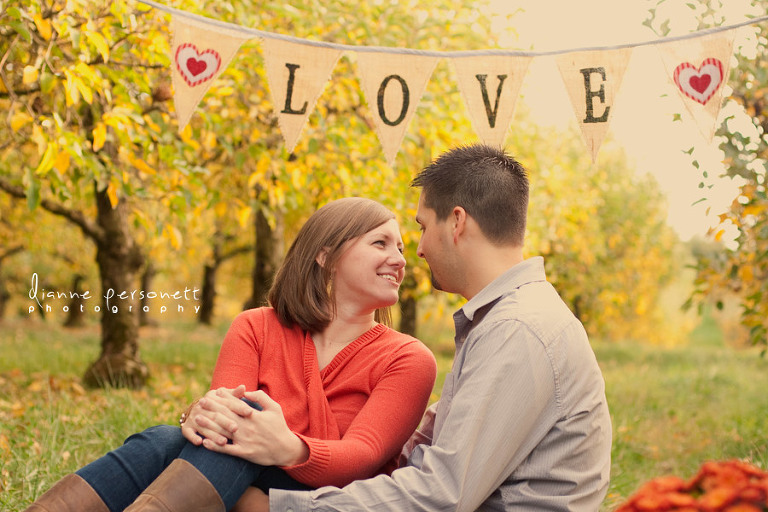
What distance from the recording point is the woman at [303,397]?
2.10 metres

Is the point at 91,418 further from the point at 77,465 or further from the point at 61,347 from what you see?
the point at 61,347

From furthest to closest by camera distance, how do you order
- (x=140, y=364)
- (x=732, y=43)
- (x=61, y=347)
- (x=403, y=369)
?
1. (x=61, y=347)
2. (x=140, y=364)
3. (x=732, y=43)
4. (x=403, y=369)

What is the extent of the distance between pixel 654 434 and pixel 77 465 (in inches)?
173

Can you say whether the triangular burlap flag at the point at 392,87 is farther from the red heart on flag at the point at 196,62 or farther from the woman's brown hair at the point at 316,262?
the woman's brown hair at the point at 316,262

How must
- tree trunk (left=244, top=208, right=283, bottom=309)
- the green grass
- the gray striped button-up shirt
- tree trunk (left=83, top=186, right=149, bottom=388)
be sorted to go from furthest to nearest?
tree trunk (left=244, top=208, right=283, bottom=309)
tree trunk (left=83, top=186, right=149, bottom=388)
the green grass
the gray striped button-up shirt

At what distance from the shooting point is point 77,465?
362cm

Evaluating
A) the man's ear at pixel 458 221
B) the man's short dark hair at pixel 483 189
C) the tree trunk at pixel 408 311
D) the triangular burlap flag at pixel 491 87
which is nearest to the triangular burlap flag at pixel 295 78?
the triangular burlap flag at pixel 491 87

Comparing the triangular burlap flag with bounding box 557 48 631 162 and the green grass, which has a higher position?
the triangular burlap flag with bounding box 557 48 631 162

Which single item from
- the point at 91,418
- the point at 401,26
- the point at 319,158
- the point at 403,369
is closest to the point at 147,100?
the point at 319,158

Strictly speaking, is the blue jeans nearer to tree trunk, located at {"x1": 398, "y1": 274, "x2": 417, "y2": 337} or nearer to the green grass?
the green grass

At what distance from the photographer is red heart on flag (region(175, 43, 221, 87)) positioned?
11.0ft

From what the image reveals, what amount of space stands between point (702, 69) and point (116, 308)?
512 centimetres

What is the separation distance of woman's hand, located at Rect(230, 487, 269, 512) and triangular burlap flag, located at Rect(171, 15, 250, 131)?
1808 millimetres

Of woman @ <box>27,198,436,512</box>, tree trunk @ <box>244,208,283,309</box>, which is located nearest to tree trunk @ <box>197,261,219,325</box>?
tree trunk @ <box>244,208,283,309</box>
